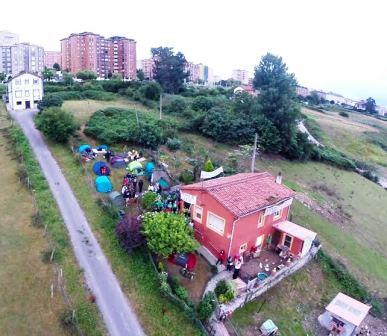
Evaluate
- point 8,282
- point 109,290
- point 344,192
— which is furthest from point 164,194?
point 344,192

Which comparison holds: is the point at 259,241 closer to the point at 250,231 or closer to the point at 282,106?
the point at 250,231

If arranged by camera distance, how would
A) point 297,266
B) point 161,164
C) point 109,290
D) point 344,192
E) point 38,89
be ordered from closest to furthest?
point 109,290 → point 297,266 → point 161,164 → point 344,192 → point 38,89

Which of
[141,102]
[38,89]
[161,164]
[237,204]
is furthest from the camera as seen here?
[141,102]

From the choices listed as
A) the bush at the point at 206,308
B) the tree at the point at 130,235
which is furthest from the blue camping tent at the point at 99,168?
the bush at the point at 206,308

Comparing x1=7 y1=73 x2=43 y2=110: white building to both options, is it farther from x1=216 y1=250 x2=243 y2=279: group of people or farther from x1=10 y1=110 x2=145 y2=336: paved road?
x1=216 y1=250 x2=243 y2=279: group of people

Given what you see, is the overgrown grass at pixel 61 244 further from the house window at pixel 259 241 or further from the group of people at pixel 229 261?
the house window at pixel 259 241

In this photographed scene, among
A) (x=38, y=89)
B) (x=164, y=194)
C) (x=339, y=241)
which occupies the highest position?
(x=38, y=89)

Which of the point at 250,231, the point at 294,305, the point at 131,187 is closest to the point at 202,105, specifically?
the point at 131,187

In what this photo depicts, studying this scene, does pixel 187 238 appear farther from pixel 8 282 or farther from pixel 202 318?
pixel 8 282
